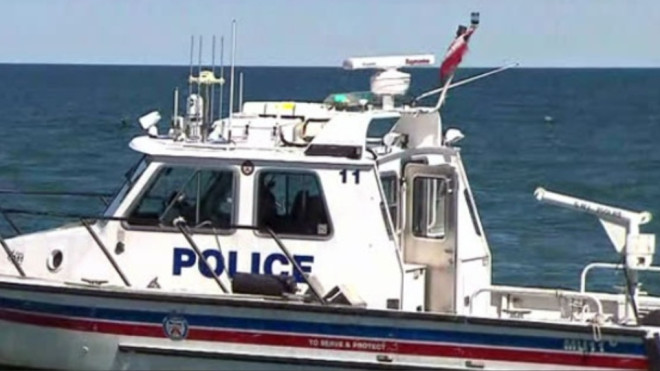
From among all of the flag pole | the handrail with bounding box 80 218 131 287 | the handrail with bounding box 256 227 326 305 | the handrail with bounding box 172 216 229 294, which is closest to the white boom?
the flag pole

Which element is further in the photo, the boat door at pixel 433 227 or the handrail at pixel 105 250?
the boat door at pixel 433 227

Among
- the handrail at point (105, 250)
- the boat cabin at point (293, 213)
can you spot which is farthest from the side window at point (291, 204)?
the handrail at point (105, 250)

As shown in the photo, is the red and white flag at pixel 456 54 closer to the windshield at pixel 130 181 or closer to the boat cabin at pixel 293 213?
the boat cabin at pixel 293 213

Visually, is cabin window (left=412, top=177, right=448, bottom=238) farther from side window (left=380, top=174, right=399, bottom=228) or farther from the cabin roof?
the cabin roof

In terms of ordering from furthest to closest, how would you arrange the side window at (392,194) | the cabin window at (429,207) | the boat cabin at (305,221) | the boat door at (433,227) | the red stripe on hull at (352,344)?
1. the cabin window at (429,207)
2. the boat door at (433,227)
3. the side window at (392,194)
4. the boat cabin at (305,221)
5. the red stripe on hull at (352,344)

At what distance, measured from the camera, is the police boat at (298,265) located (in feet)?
41.7

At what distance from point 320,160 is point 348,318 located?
127 centimetres

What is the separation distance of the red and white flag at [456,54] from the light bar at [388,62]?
19cm

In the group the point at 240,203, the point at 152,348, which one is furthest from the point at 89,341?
the point at 240,203

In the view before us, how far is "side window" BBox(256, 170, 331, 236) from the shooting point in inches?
522

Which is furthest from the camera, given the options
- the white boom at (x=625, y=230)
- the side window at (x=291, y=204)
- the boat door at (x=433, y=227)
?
the boat door at (x=433, y=227)

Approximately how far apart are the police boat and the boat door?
1 centimetres

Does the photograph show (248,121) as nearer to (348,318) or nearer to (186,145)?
(186,145)

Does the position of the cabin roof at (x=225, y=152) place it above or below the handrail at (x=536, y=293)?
above
